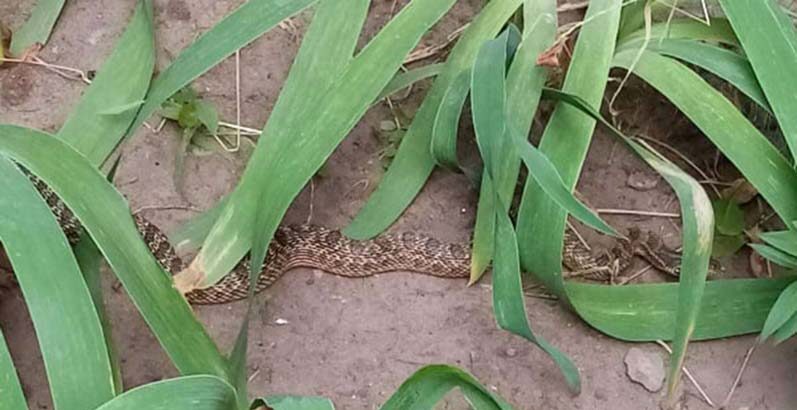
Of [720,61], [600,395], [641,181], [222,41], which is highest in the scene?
[222,41]

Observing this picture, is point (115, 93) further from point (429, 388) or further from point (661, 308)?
point (661, 308)

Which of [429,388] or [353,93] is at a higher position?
[353,93]

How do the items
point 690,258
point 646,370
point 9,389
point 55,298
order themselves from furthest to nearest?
point 646,370 < point 690,258 < point 55,298 < point 9,389

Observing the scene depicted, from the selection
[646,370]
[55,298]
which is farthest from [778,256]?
[55,298]

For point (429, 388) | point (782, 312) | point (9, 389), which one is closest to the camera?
point (9, 389)

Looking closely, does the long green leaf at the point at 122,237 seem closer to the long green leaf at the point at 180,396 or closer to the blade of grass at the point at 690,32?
the long green leaf at the point at 180,396

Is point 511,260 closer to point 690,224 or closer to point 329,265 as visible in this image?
point 690,224

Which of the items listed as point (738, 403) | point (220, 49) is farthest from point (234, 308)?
point (738, 403)
